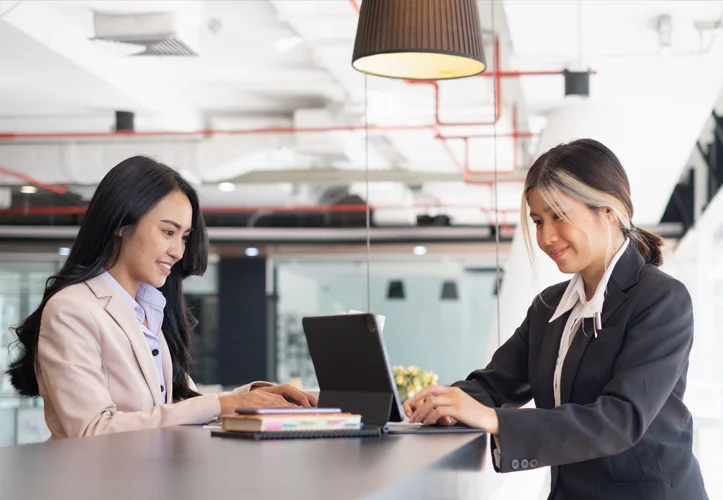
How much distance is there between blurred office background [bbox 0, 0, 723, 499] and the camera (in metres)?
5.30

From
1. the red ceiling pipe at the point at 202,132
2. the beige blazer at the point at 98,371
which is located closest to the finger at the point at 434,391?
the beige blazer at the point at 98,371

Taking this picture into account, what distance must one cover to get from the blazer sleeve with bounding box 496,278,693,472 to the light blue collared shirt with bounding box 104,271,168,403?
1.05 metres

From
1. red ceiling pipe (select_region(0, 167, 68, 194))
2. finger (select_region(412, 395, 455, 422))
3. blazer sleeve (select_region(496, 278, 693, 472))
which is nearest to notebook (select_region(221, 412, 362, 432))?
finger (select_region(412, 395, 455, 422))

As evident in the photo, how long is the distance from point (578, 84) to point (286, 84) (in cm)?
353

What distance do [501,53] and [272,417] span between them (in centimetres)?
603

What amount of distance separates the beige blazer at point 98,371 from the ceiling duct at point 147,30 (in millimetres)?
2892

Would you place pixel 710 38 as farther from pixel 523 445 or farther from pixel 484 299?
pixel 484 299

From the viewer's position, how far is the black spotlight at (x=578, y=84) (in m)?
5.12

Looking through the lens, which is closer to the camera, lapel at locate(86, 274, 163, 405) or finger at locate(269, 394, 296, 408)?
finger at locate(269, 394, 296, 408)

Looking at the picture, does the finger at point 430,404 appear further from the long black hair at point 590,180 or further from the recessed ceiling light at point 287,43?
the recessed ceiling light at point 287,43

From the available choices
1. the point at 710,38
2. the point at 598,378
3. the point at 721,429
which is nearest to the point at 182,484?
the point at 598,378

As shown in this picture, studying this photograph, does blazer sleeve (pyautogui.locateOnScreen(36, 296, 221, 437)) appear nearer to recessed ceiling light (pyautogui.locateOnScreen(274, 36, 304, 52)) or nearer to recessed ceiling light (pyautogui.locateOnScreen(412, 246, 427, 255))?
recessed ceiling light (pyautogui.locateOnScreen(274, 36, 304, 52))

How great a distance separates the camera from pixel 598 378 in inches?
77.7

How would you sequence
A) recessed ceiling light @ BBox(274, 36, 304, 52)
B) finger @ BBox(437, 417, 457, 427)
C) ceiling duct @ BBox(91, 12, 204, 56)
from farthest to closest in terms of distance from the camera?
1. recessed ceiling light @ BBox(274, 36, 304, 52)
2. ceiling duct @ BBox(91, 12, 204, 56)
3. finger @ BBox(437, 417, 457, 427)
